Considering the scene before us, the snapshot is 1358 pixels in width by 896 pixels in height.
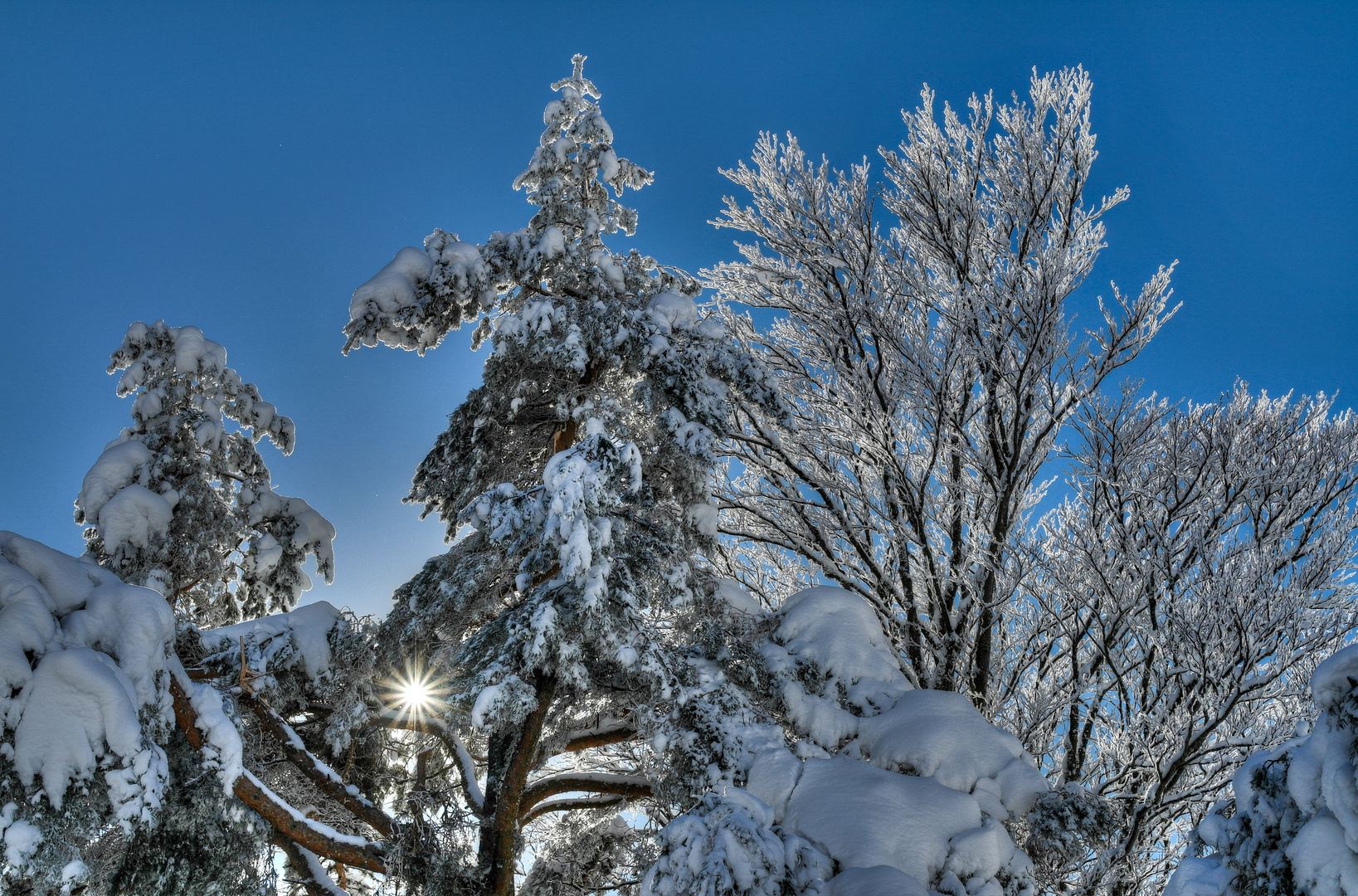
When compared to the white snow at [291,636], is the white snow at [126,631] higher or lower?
lower

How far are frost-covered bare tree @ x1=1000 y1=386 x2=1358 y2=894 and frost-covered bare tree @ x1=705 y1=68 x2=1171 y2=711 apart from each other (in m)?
0.68

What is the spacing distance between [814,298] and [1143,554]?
495cm

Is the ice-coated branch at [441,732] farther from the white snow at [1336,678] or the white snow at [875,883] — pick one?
the white snow at [1336,678]

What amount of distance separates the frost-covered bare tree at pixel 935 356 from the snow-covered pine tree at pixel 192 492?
606cm

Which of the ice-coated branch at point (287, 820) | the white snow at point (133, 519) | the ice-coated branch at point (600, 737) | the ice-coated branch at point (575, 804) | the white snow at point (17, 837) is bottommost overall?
the white snow at point (17, 837)

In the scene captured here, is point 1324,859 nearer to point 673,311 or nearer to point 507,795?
point 507,795

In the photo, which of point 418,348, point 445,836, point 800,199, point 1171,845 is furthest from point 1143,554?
point 418,348

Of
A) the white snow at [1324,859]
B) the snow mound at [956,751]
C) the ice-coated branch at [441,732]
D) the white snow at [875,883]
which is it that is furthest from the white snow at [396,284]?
the white snow at [1324,859]

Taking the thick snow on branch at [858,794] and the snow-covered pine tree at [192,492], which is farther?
the snow-covered pine tree at [192,492]

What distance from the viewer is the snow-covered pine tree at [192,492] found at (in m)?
7.99

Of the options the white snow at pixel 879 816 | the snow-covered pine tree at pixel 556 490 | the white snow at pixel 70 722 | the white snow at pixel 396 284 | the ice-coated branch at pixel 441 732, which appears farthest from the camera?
the ice-coated branch at pixel 441 732

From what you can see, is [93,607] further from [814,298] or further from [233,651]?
[814,298]

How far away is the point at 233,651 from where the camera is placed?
586 cm

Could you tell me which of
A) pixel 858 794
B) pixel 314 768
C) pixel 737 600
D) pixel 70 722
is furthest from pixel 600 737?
pixel 70 722
